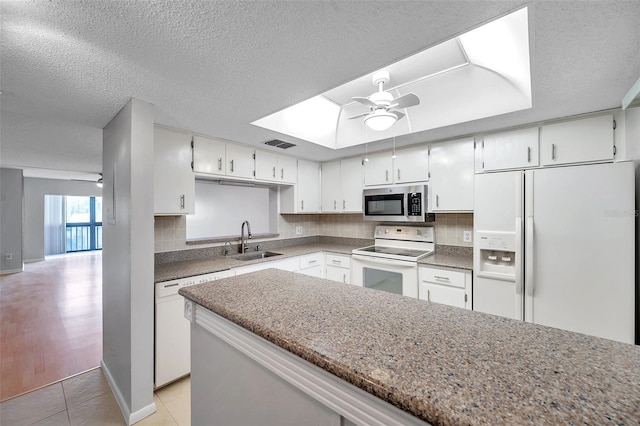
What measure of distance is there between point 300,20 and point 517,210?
80.0 inches

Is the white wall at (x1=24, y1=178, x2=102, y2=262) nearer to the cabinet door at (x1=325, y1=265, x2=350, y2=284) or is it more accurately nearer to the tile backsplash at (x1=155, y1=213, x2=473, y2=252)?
the tile backsplash at (x1=155, y1=213, x2=473, y2=252)

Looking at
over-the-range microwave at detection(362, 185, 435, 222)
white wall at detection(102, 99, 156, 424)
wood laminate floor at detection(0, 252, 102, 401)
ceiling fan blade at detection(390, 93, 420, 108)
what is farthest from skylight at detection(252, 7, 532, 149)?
wood laminate floor at detection(0, 252, 102, 401)

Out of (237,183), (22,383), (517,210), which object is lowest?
(22,383)

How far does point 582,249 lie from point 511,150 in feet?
3.37

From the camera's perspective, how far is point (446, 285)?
2531 mm

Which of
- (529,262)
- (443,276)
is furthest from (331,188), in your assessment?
(529,262)

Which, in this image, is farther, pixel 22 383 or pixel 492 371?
pixel 22 383

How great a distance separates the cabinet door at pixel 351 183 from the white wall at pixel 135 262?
7.83ft

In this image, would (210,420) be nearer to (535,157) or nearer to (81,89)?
(81,89)

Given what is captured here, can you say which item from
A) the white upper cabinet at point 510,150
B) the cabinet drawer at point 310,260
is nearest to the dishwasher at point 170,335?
the cabinet drawer at point 310,260

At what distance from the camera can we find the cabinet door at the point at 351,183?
11.5ft

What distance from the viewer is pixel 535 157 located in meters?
2.29

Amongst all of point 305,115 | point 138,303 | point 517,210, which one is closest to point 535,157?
point 517,210

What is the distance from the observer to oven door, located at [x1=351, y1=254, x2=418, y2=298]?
274 cm
